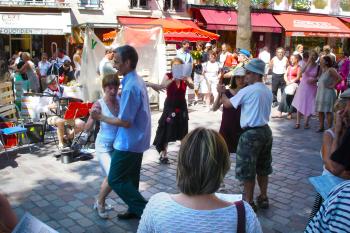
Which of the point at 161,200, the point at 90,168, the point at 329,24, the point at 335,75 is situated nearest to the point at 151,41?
the point at 335,75

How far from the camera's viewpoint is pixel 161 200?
1839mm

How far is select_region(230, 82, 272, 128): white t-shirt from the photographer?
431 cm

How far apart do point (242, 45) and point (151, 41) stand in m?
3.39

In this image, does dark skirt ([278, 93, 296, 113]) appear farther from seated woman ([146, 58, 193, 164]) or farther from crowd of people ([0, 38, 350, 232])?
seated woman ([146, 58, 193, 164])

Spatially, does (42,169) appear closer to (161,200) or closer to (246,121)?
(246,121)

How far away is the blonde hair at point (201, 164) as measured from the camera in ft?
5.82

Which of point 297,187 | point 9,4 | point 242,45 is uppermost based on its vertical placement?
point 9,4

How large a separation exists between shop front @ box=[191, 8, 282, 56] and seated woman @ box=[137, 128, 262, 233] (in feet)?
75.6

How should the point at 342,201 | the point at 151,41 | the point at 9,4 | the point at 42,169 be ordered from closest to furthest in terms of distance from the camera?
1. the point at 342,201
2. the point at 42,169
3. the point at 151,41
4. the point at 9,4

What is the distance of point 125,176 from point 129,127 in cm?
52

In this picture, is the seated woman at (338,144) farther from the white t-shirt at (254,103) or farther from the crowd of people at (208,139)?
the white t-shirt at (254,103)

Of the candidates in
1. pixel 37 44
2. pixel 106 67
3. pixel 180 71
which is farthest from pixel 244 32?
pixel 37 44

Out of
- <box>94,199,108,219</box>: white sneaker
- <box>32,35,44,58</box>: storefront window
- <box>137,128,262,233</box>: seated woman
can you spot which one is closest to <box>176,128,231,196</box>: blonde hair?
<box>137,128,262,233</box>: seated woman

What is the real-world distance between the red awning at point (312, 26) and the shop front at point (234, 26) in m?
0.79
